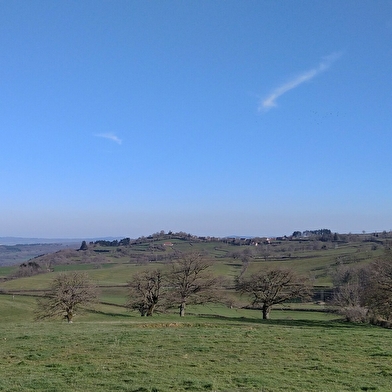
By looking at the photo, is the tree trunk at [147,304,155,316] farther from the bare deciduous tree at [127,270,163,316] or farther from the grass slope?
the grass slope

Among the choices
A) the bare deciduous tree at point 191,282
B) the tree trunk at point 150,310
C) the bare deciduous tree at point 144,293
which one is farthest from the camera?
the bare deciduous tree at point 191,282

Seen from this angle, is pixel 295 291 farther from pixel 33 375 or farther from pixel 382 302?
pixel 33 375

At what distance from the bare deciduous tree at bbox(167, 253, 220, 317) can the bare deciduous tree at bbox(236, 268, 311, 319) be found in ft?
16.8

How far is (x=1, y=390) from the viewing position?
11.2 m

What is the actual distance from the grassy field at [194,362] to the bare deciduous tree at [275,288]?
35.4m

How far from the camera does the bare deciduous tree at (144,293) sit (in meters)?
56.2

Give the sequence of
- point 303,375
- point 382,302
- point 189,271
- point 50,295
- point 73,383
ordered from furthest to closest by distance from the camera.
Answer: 1. point 189,271
2. point 50,295
3. point 382,302
4. point 303,375
5. point 73,383

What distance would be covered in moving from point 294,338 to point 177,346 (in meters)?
6.67

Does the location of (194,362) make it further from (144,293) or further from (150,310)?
(150,310)

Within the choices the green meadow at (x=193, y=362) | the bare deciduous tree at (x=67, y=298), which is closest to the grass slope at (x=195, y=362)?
the green meadow at (x=193, y=362)

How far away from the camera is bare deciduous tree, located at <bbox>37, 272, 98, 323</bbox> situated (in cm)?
4859

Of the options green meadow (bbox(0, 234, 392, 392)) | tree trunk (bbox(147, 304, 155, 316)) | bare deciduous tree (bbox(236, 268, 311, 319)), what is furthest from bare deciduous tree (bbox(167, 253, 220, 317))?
green meadow (bbox(0, 234, 392, 392))

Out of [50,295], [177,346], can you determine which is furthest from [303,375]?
[50,295]

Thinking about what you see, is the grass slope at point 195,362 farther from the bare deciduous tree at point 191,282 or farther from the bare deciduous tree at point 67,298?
the bare deciduous tree at point 191,282
